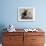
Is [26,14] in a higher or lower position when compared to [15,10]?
lower

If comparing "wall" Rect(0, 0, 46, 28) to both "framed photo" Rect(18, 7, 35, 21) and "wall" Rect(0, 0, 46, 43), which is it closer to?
"wall" Rect(0, 0, 46, 43)

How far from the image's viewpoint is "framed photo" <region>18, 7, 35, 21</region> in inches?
161

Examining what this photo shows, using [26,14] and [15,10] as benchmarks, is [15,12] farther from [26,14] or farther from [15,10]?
[26,14]

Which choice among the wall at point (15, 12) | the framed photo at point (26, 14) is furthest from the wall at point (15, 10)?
the framed photo at point (26, 14)

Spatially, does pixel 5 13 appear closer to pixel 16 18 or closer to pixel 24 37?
pixel 16 18

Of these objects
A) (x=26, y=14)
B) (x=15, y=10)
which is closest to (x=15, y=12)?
(x=15, y=10)

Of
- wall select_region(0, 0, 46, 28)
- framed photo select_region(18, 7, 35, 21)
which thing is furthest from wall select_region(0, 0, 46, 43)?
framed photo select_region(18, 7, 35, 21)

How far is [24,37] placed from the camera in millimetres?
3609

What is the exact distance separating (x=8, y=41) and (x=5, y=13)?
0.99 m

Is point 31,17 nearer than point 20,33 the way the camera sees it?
No

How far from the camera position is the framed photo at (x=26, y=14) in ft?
13.4

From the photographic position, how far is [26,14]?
4121 mm

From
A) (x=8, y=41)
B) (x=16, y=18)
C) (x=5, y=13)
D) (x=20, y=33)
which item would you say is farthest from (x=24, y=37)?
(x=5, y=13)

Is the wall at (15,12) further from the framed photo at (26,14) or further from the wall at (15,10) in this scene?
the framed photo at (26,14)
